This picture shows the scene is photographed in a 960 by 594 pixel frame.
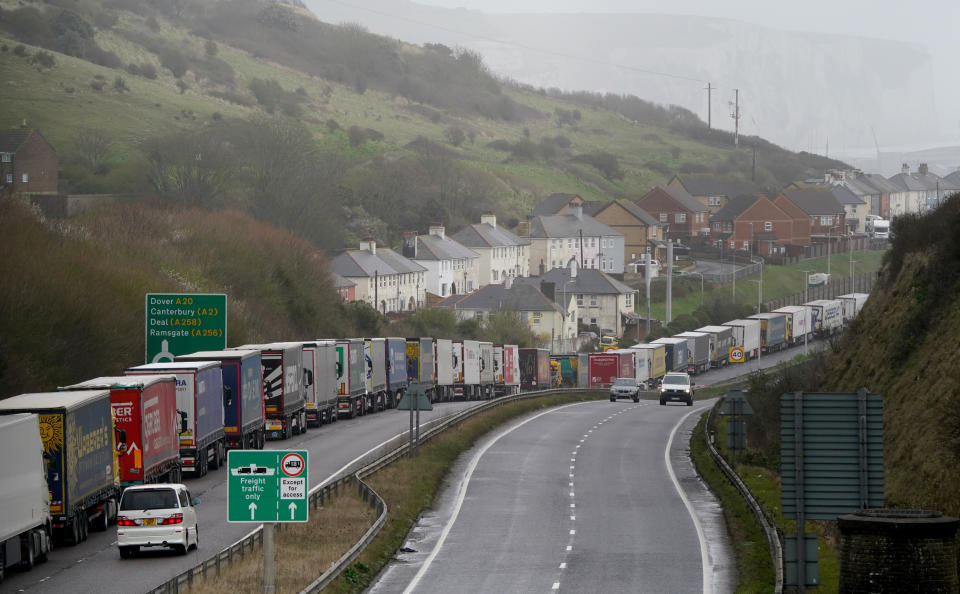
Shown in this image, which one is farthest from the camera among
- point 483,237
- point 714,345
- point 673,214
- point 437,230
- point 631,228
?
point 673,214

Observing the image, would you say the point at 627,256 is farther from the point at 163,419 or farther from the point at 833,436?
the point at 833,436

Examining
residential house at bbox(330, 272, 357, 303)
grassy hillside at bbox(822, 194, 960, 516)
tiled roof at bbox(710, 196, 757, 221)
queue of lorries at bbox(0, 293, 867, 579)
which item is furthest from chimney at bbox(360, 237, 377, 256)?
grassy hillside at bbox(822, 194, 960, 516)

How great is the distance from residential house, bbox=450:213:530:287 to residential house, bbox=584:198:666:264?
19.1 m

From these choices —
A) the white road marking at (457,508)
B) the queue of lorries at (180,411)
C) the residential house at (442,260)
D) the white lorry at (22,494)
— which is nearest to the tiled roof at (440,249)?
the residential house at (442,260)

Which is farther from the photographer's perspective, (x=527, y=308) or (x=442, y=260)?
(x=442, y=260)

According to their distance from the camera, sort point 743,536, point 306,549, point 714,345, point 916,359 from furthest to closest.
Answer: point 714,345 → point 916,359 → point 743,536 → point 306,549

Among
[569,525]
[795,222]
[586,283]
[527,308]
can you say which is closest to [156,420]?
[569,525]

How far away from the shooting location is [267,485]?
1981 centimetres

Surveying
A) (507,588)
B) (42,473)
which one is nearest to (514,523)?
(507,588)

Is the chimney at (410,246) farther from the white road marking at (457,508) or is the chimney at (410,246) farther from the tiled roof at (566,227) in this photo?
the white road marking at (457,508)

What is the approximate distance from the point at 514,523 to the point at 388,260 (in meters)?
96.6

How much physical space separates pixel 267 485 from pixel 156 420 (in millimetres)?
17750

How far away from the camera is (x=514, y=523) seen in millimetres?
35094

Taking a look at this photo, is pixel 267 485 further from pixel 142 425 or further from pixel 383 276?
pixel 383 276
